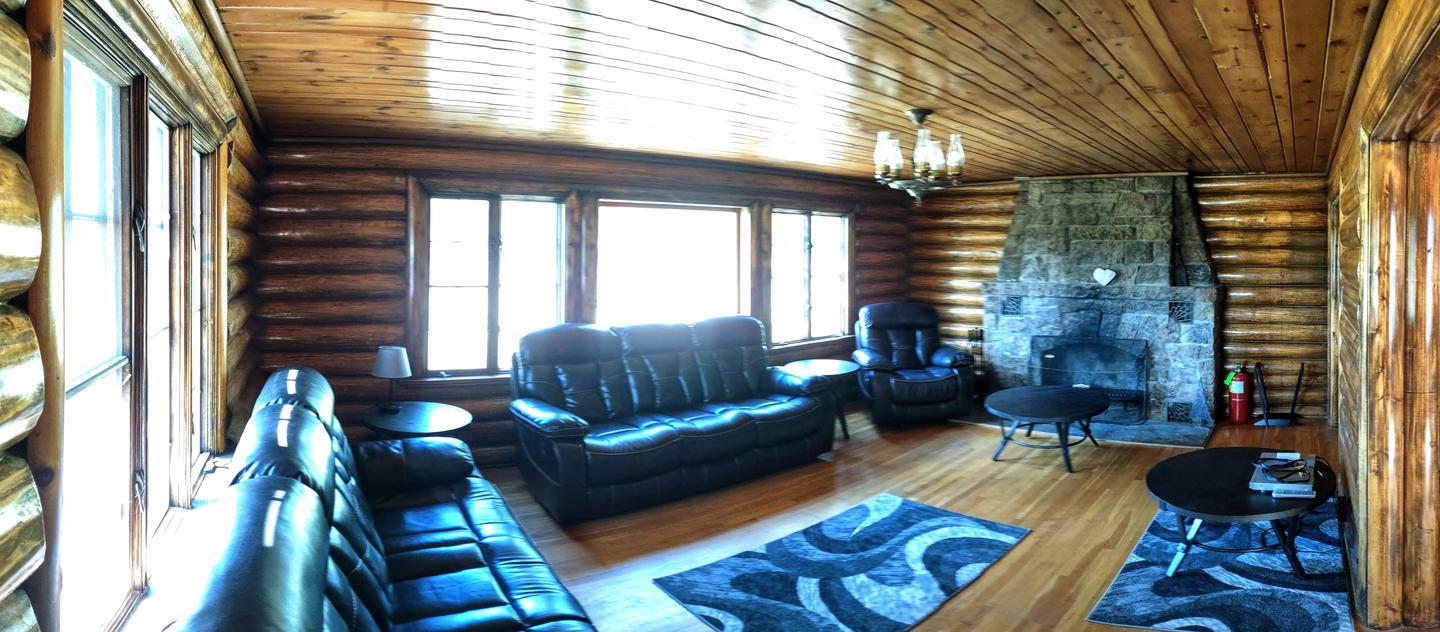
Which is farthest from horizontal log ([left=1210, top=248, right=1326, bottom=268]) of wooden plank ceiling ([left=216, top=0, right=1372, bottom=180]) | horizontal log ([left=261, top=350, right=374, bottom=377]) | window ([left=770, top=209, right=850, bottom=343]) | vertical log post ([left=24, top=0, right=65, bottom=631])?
vertical log post ([left=24, top=0, right=65, bottom=631])

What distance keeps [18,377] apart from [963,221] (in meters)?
8.67

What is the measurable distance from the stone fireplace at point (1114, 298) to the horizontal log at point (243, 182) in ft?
22.7

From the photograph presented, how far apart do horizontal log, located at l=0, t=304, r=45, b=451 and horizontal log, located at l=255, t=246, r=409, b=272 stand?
4.22 meters

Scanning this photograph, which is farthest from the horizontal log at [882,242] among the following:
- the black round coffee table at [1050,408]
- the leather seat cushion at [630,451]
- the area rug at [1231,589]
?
the area rug at [1231,589]

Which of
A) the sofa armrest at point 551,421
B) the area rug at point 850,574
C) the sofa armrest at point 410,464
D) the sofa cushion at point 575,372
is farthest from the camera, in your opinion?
the sofa cushion at point 575,372

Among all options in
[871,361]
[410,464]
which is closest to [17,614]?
[410,464]

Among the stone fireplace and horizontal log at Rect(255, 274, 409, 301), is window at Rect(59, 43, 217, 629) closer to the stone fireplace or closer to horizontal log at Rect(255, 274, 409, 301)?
horizontal log at Rect(255, 274, 409, 301)

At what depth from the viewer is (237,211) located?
4.12m

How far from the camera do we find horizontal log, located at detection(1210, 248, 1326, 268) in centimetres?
729

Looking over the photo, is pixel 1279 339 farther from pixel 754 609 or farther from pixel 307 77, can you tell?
pixel 307 77

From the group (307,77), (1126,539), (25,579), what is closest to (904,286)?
(1126,539)

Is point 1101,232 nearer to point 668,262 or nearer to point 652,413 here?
point 668,262

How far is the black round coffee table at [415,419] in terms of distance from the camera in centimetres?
447

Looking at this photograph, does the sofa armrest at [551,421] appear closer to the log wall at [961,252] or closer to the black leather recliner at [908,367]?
the black leather recliner at [908,367]
